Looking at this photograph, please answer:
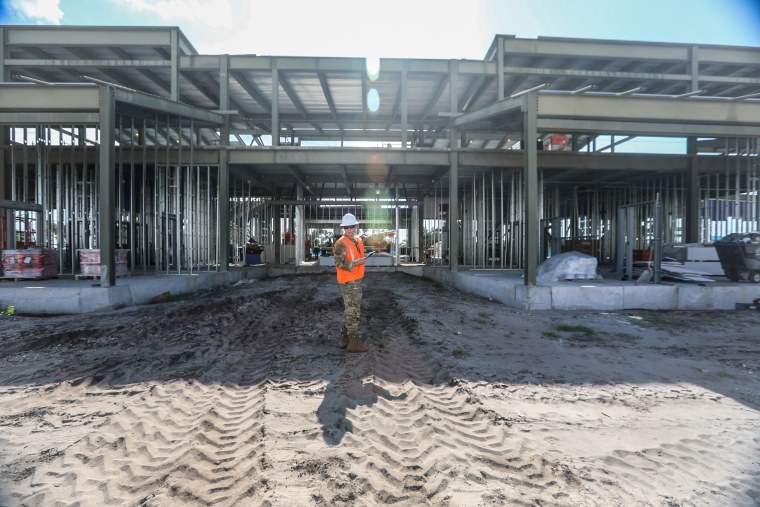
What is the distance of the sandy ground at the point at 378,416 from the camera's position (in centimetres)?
250

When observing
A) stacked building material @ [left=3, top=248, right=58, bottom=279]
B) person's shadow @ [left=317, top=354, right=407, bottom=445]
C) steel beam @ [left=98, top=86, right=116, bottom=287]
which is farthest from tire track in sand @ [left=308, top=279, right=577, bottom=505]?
stacked building material @ [left=3, top=248, right=58, bottom=279]

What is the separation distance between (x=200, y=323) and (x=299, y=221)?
43.7 ft

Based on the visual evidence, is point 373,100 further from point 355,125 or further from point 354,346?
point 354,346

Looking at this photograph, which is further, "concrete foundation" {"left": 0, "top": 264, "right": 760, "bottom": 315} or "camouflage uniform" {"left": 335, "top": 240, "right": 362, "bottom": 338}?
"concrete foundation" {"left": 0, "top": 264, "right": 760, "bottom": 315}

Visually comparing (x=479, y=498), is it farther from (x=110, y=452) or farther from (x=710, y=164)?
(x=710, y=164)

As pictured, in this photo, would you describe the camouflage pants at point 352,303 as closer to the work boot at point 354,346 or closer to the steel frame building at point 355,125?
the work boot at point 354,346

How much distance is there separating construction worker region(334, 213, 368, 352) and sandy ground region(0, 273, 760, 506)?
377mm

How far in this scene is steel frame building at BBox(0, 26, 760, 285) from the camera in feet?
31.0

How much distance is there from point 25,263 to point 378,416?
11.2m

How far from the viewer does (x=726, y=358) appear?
213 inches

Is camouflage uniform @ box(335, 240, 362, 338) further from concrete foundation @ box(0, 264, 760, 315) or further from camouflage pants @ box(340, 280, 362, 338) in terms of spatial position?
concrete foundation @ box(0, 264, 760, 315)

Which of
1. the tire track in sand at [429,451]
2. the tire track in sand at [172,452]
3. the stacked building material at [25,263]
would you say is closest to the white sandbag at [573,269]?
the tire track in sand at [429,451]

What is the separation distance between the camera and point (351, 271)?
546 cm

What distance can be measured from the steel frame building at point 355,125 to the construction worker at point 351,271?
5125 millimetres
